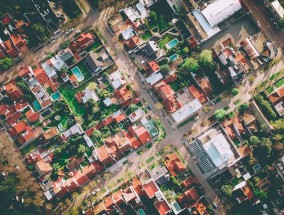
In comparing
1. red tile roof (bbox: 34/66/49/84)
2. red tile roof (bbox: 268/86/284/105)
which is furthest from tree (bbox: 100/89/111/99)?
red tile roof (bbox: 268/86/284/105)

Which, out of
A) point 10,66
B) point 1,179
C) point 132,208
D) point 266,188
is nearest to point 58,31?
point 10,66

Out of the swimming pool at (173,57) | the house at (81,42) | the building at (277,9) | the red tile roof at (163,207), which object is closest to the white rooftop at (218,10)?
the building at (277,9)

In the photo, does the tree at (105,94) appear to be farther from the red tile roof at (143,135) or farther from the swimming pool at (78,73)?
the red tile roof at (143,135)

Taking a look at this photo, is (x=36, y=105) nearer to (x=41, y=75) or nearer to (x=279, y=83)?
(x=41, y=75)

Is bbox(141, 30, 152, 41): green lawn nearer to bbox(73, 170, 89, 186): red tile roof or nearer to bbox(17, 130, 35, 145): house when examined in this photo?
bbox(17, 130, 35, 145): house

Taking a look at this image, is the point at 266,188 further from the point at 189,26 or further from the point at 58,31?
the point at 58,31

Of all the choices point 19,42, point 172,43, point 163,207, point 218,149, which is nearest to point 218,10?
point 172,43
